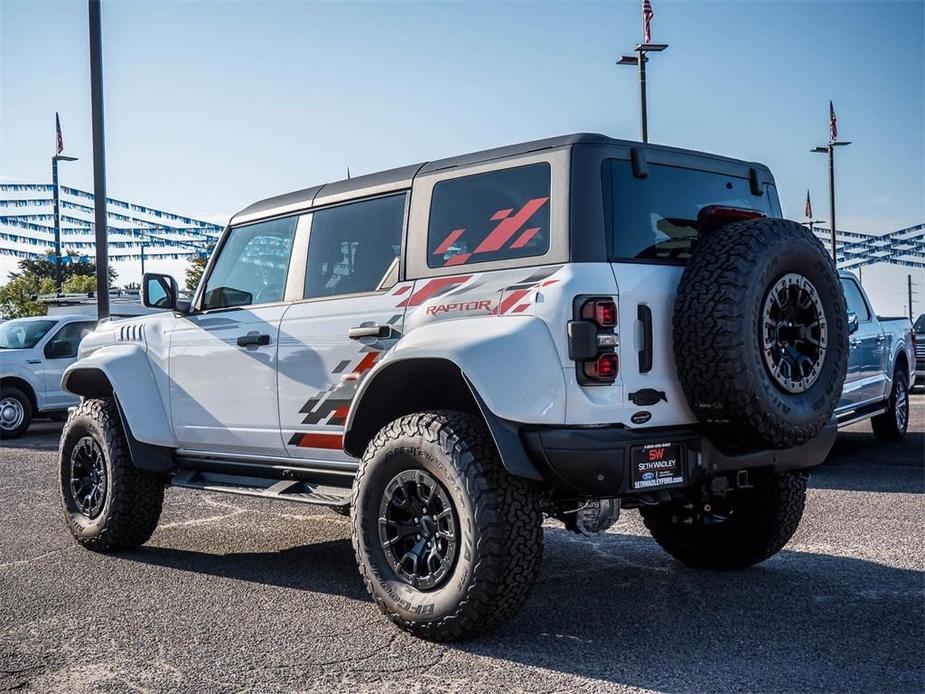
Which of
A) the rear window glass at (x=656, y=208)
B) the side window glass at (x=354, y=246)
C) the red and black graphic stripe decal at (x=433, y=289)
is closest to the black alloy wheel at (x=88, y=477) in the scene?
the side window glass at (x=354, y=246)

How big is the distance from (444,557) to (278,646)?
2.55 feet

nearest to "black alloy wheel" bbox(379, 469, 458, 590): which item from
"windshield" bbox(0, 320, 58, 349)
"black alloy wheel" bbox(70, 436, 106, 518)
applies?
"black alloy wheel" bbox(70, 436, 106, 518)

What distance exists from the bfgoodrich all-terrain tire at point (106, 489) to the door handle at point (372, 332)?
7.03ft

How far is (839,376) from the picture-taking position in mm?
4359

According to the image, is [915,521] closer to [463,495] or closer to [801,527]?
[801,527]

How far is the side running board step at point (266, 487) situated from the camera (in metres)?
4.97

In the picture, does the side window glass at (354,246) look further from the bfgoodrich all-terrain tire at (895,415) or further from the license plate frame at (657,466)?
the bfgoodrich all-terrain tire at (895,415)

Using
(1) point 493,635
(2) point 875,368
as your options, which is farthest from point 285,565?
(2) point 875,368

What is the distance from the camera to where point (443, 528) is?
13.8ft

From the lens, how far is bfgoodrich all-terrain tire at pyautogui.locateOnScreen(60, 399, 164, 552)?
604 cm

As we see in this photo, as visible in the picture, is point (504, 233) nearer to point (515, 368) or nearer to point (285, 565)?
point (515, 368)

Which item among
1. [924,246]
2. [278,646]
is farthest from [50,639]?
[924,246]

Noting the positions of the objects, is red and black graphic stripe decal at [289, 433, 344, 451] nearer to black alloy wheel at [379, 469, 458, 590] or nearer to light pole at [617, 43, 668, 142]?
black alloy wheel at [379, 469, 458, 590]

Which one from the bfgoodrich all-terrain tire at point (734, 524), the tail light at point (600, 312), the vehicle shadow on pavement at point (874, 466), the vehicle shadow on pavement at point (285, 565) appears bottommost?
the vehicle shadow on pavement at point (285, 565)
